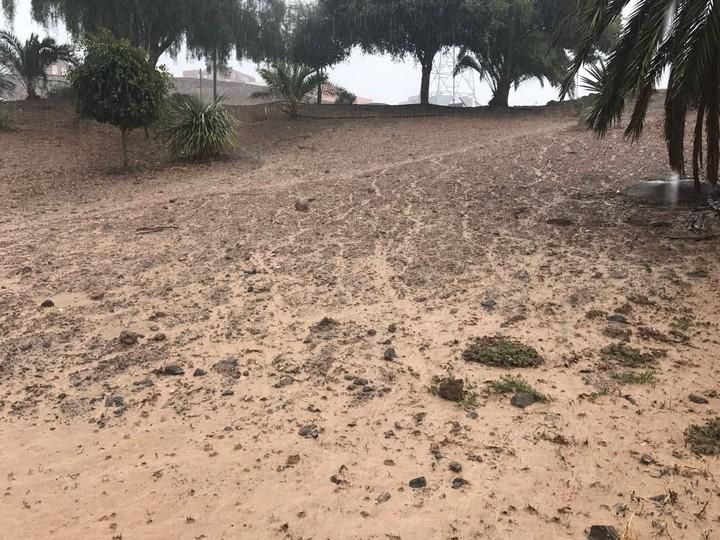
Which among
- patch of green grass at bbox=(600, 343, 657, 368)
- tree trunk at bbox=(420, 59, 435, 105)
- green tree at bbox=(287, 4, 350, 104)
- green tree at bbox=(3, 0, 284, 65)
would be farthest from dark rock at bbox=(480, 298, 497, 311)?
tree trunk at bbox=(420, 59, 435, 105)

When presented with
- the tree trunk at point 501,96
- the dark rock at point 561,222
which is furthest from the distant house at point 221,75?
the dark rock at point 561,222

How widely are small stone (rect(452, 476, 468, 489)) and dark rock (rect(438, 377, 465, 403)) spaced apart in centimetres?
82

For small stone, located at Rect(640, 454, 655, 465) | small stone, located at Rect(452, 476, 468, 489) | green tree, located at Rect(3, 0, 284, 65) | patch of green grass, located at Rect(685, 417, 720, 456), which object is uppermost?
green tree, located at Rect(3, 0, 284, 65)

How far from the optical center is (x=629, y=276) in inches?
232

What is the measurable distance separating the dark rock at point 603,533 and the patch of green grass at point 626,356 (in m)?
1.88

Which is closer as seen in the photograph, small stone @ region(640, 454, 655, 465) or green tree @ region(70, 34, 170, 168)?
small stone @ region(640, 454, 655, 465)

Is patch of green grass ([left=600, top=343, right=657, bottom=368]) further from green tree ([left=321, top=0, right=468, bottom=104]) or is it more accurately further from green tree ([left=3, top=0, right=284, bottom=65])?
green tree ([left=321, top=0, right=468, bottom=104])

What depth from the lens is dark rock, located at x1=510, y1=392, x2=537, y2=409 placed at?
369 cm

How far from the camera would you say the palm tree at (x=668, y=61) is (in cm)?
575

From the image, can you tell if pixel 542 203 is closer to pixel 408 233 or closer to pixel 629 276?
pixel 408 233

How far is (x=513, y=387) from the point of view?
3887 mm

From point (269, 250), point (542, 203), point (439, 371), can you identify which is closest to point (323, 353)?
point (439, 371)

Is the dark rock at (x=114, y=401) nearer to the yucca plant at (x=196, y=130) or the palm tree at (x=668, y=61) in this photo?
the palm tree at (x=668, y=61)

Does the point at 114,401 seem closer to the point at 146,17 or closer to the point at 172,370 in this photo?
the point at 172,370
